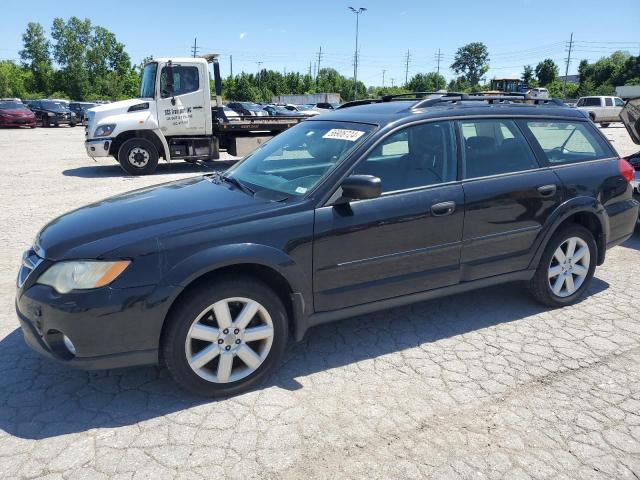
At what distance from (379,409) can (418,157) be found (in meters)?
1.80

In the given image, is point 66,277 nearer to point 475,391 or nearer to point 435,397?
point 435,397

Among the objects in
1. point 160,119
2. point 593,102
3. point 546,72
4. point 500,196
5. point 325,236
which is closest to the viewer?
point 325,236

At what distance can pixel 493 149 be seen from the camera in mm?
3916

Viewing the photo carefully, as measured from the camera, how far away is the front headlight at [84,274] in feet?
8.59

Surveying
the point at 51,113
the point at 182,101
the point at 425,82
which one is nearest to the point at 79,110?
the point at 51,113

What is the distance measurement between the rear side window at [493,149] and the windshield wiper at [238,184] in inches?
61.6

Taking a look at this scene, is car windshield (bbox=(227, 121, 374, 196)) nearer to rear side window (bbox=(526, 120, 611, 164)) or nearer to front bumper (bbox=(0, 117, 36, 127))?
rear side window (bbox=(526, 120, 611, 164))

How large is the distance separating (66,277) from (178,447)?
3.54 ft

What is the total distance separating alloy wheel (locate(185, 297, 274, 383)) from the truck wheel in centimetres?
1012

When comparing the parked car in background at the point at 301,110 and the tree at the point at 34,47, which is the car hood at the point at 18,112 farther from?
the tree at the point at 34,47

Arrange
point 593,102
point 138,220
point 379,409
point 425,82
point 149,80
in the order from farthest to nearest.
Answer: point 425,82
point 593,102
point 149,80
point 138,220
point 379,409

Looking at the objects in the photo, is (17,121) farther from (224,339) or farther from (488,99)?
(224,339)

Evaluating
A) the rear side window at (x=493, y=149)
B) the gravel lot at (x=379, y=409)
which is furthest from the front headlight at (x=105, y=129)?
the rear side window at (x=493, y=149)

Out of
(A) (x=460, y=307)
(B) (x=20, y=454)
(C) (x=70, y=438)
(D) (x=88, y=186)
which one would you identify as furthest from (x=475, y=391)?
(D) (x=88, y=186)
